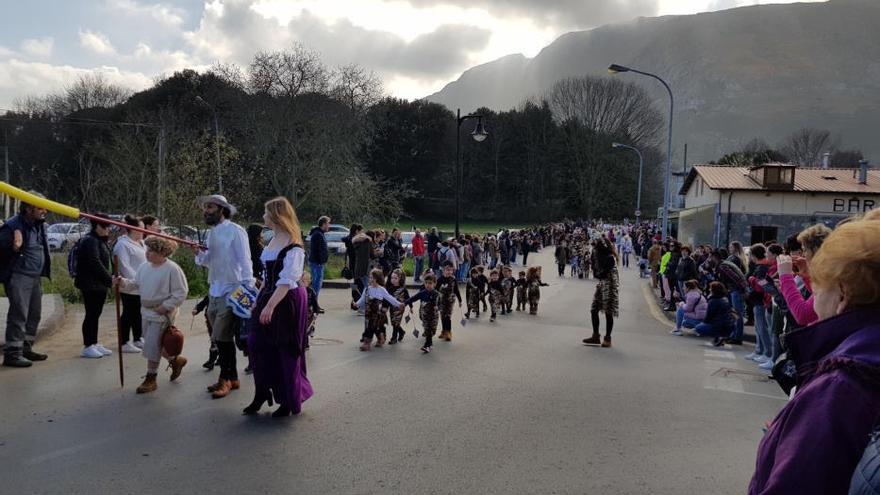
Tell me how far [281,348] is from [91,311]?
4145mm

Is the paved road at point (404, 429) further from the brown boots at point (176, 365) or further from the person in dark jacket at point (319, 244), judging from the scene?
the person in dark jacket at point (319, 244)

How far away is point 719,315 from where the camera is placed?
38.5 feet

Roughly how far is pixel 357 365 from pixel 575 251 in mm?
22081

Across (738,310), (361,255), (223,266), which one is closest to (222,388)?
(223,266)

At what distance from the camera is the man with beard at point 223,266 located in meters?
6.53

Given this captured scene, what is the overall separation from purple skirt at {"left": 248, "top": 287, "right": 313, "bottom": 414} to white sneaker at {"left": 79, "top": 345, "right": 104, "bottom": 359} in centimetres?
364

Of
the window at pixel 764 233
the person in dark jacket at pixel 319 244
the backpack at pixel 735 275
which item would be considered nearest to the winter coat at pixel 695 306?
the backpack at pixel 735 275

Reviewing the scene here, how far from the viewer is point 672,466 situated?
4.99 metres

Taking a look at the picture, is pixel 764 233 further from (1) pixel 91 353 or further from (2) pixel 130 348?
(1) pixel 91 353

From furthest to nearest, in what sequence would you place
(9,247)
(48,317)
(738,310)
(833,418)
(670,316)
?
(670,316)
(738,310)
(48,317)
(9,247)
(833,418)

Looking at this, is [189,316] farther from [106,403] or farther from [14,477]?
[14,477]

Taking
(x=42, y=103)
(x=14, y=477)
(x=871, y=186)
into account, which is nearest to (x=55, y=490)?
(x=14, y=477)

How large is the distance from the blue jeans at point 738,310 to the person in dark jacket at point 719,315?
0.15m

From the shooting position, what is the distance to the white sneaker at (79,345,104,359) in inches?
329
